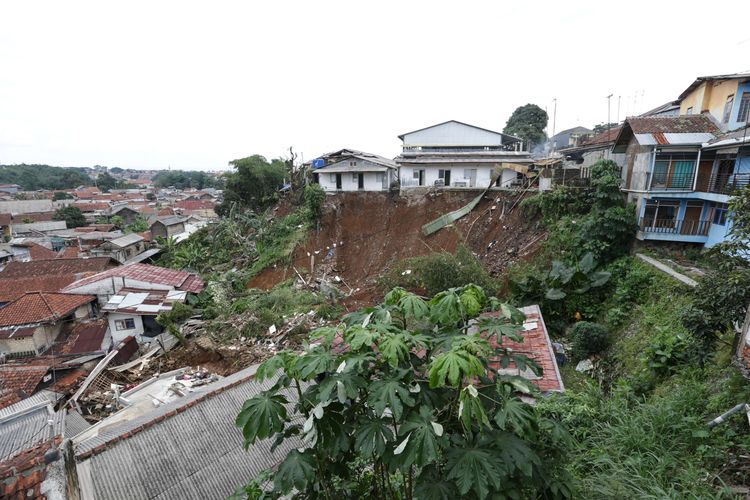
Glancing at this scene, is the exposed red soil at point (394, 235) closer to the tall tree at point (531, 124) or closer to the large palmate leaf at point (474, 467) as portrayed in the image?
the large palmate leaf at point (474, 467)

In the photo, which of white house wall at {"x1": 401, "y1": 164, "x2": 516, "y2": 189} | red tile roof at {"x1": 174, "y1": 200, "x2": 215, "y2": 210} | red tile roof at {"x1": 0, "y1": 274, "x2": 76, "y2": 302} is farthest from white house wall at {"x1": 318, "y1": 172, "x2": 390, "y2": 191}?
red tile roof at {"x1": 174, "y1": 200, "x2": 215, "y2": 210}

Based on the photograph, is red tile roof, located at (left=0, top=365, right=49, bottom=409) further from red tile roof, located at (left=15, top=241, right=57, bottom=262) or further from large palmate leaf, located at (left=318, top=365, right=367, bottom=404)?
red tile roof, located at (left=15, top=241, right=57, bottom=262)

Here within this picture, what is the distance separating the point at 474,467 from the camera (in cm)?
236

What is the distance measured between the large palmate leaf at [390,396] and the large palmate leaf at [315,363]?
0.37m

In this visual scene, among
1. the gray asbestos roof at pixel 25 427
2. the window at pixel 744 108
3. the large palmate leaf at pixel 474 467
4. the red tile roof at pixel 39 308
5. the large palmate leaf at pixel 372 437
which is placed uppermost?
the window at pixel 744 108

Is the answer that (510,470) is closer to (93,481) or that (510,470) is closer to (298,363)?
(298,363)

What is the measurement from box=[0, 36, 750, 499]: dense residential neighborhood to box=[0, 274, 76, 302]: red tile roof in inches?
6.4

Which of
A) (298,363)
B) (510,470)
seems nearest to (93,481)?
(298,363)

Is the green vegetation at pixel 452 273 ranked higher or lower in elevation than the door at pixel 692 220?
lower

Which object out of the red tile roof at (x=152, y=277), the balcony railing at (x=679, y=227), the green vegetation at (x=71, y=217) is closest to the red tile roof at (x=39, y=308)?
the red tile roof at (x=152, y=277)

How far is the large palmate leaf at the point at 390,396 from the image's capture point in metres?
2.38

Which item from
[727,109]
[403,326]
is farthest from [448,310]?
[727,109]

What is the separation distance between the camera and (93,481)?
20.9ft

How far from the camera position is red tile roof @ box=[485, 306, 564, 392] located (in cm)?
669
